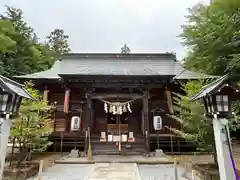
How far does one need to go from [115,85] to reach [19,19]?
14.5 meters

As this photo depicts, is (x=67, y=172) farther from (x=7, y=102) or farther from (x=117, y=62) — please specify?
(x=117, y=62)

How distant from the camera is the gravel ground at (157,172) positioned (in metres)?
6.18

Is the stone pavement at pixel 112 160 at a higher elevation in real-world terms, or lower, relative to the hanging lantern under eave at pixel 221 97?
lower

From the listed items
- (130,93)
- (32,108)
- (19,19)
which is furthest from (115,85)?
(19,19)

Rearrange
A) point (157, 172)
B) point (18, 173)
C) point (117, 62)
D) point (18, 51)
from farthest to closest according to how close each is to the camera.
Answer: point (18, 51), point (117, 62), point (157, 172), point (18, 173)

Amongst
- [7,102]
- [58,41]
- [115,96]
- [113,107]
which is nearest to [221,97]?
[7,102]

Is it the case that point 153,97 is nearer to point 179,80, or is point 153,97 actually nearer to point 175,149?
point 179,80

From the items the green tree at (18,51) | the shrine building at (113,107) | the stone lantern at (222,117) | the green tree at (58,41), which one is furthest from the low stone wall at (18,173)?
the green tree at (58,41)

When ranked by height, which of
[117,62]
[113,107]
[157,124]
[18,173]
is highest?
[117,62]

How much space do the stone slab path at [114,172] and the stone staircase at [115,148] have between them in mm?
1788

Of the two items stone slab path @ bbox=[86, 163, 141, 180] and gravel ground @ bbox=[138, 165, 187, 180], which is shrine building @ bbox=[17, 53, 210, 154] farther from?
stone slab path @ bbox=[86, 163, 141, 180]

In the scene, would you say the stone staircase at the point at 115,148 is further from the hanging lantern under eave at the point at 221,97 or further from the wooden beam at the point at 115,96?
the hanging lantern under eave at the point at 221,97

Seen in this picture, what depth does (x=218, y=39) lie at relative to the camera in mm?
10227

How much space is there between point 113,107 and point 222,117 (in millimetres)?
6643
